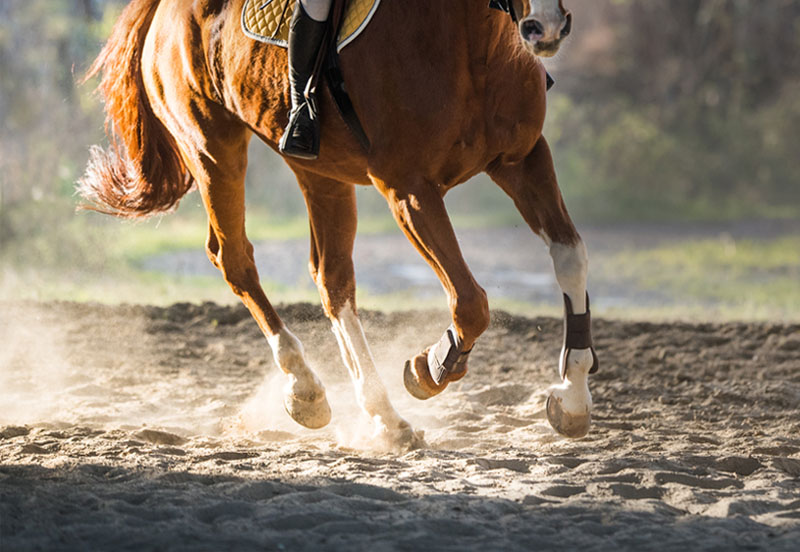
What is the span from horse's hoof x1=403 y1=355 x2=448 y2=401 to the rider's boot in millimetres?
966

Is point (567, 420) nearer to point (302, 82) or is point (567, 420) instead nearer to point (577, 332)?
point (577, 332)

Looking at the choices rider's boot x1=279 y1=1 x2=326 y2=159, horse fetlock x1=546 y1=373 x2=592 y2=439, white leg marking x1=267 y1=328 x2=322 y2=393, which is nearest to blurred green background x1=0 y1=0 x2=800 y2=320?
rider's boot x1=279 y1=1 x2=326 y2=159

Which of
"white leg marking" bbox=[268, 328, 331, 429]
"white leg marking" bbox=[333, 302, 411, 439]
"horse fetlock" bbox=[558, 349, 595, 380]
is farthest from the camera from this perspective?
"white leg marking" bbox=[268, 328, 331, 429]

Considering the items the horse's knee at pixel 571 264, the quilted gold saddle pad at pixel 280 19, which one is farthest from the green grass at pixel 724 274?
the quilted gold saddle pad at pixel 280 19

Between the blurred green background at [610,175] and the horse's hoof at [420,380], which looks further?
the blurred green background at [610,175]

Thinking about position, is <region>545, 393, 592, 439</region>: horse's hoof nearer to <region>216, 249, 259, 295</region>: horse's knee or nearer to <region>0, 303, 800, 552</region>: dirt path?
<region>0, 303, 800, 552</region>: dirt path

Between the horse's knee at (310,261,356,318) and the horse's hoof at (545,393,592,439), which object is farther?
the horse's knee at (310,261,356,318)

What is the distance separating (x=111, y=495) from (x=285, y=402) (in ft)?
4.76

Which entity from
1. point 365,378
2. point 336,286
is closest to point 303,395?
point 365,378

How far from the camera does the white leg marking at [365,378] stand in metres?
4.46

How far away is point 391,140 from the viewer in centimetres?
393

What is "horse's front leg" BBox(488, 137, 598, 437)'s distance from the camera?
4012 millimetres

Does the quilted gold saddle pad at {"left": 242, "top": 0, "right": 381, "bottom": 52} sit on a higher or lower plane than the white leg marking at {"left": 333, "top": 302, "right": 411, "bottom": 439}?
higher

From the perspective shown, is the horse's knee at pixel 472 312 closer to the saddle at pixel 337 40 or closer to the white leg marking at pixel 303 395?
the saddle at pixel 337 40
